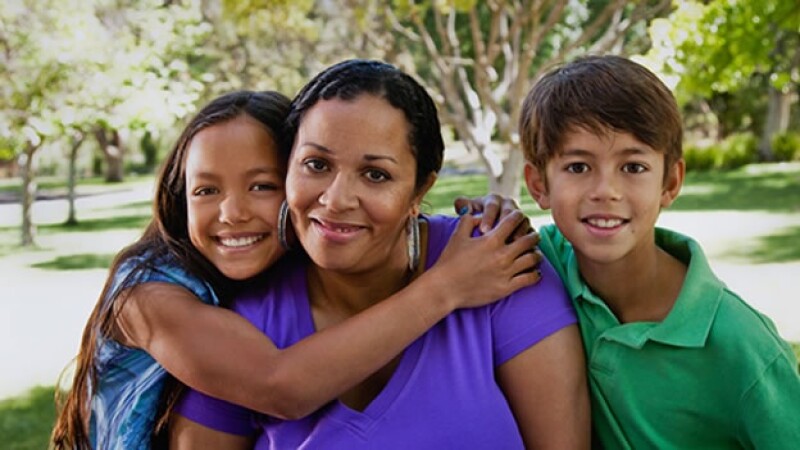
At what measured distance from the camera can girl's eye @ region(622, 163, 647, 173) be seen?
2.13 meters

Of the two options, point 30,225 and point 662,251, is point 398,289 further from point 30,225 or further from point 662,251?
point 30,225

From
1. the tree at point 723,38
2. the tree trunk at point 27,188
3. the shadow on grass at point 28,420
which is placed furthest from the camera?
the tree trunk at point 27,188

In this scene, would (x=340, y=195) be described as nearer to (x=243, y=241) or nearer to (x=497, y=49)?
(x=243, y=241)

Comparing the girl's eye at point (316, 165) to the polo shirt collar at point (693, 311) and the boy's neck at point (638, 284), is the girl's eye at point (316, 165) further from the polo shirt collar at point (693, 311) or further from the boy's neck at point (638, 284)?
the polo shirt collar at point (693, 311)

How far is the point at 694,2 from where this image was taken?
8.92 metres

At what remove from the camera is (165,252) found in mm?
2426

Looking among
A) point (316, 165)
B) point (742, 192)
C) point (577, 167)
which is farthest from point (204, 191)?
point (742, 192)

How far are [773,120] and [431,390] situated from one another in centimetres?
3040

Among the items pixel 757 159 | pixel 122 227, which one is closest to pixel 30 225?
pixel 122 227

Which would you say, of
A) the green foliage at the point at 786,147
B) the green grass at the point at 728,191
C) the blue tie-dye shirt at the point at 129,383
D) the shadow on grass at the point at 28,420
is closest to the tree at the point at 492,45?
the green grass at the point at 728,191

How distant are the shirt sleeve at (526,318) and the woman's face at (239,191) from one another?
1.95 ft

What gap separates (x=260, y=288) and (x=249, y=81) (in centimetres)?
2692

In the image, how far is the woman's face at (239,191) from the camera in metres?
2.25

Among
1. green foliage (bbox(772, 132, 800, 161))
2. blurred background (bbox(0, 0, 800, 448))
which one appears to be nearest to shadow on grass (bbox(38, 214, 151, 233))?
blurred background (bbox(0, 0, 800, 448))
